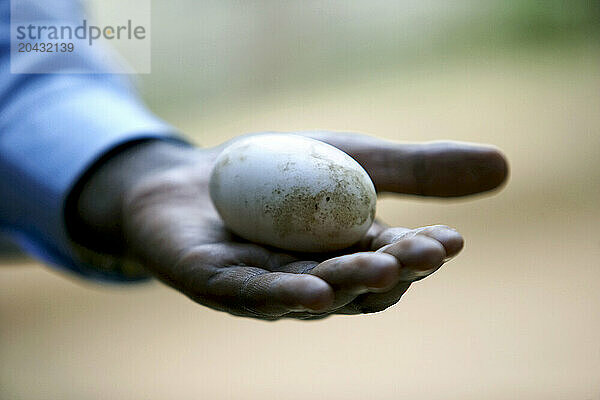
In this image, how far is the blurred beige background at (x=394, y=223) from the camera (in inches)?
59.2

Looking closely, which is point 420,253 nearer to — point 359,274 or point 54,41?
point 359,274

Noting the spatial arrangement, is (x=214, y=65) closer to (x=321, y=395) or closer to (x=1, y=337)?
(x=1, y=337)

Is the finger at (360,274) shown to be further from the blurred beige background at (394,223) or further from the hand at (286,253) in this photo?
the blurred beige background at (394,223)

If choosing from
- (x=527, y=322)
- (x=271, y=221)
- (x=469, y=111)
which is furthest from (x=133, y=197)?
(x=469, y=111)

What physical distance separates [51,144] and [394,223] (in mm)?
1300

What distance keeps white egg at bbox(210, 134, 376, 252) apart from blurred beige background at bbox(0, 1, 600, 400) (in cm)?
43

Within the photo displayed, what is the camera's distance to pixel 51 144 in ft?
3.13

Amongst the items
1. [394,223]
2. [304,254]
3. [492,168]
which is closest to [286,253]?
[304,254]

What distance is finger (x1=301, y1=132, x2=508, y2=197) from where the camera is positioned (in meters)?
0.82

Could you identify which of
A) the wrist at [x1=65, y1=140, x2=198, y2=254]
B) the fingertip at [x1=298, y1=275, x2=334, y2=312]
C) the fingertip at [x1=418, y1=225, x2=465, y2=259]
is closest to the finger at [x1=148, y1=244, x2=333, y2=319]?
the fingertip at [x1=298, y1=275, x2=334, y2=312]

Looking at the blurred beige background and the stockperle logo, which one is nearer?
the stockperle logo

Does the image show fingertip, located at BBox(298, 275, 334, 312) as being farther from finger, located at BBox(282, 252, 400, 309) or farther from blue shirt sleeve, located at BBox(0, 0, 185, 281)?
blue shirt sleeve, located at BBox(0, 0, 185, 281)

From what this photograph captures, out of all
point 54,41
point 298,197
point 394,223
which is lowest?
point 298,197

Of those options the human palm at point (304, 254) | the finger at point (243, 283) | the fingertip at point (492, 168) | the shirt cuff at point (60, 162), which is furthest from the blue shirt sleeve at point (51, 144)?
the fingertip at point (492, 168)
